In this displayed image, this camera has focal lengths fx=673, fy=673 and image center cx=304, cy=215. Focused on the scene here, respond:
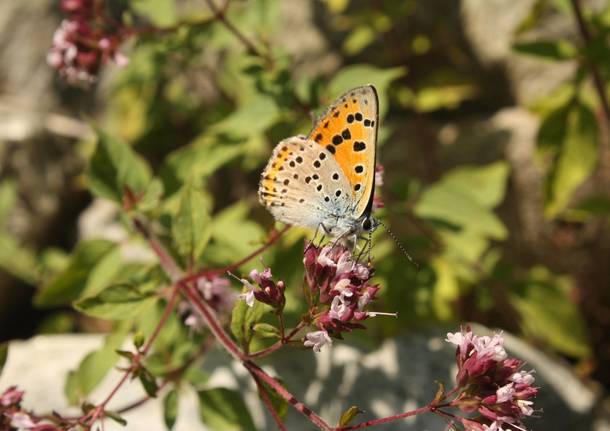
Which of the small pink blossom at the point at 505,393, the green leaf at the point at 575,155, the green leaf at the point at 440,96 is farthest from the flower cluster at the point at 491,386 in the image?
the green leaf at the point at 440,96

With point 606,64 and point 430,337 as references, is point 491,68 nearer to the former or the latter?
point 606,64

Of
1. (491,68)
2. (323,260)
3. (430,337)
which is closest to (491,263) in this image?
(430,337)

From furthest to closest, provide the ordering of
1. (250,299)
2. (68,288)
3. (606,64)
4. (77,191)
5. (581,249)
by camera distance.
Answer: (77,191) → (581,249) → (606,64) → (68,288) → (250,299)

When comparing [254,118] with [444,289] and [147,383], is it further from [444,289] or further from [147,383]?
[444,289]

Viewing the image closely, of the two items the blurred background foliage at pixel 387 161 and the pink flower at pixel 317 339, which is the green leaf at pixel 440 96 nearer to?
the blurred background foliage at pixel 387 161

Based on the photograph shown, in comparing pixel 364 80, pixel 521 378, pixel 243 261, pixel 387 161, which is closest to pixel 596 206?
pixel 364 80

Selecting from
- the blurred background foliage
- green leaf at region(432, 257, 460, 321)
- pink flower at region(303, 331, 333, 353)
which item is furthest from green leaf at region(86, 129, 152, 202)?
green leaf at region(432, 257, 460, 321)

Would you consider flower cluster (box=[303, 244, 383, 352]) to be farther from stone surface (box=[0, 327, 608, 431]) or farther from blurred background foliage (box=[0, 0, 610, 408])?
stone surface (box=[0, 327, 608, 431])
